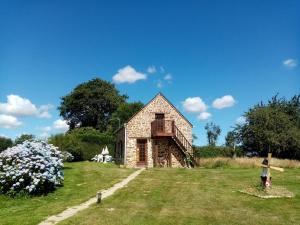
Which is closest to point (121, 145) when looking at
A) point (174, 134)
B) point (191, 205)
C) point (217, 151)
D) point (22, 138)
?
point (174, 134)

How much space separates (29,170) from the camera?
19422 millimetres

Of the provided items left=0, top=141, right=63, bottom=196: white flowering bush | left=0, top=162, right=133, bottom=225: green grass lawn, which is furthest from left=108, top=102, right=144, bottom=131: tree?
left=0, top=141, right=63, bottom=196: white flowering bush

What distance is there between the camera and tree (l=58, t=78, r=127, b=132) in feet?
217

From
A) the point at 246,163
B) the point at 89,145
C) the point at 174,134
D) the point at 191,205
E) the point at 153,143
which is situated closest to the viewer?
the point at 191,205

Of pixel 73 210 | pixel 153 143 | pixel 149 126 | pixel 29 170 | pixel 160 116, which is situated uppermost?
pixel 160 116

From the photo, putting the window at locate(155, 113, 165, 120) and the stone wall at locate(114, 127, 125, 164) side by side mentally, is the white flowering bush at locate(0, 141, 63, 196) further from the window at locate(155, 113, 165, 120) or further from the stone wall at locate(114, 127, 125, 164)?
the window at locate(155, 113, 165, 120)

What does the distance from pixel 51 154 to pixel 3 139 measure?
24.7 m

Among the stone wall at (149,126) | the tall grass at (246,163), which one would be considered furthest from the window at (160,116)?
the tall grass at (246,163)

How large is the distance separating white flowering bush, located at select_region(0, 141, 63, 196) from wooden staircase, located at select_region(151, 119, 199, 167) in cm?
1494

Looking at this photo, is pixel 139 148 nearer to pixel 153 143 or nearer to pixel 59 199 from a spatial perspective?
pixel 153 143

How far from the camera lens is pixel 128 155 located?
117 feet

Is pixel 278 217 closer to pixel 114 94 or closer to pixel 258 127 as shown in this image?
pixel 258 127

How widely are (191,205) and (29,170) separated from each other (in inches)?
330

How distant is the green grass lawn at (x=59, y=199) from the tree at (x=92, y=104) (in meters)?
40.5
